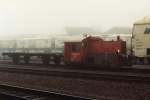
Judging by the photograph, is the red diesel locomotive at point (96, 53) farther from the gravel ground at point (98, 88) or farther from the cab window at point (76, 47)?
the gravel ground at point (98, 88)

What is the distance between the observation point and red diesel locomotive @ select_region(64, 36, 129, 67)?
22022 millimetres

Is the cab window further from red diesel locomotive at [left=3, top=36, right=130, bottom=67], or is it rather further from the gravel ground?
the gravel ground

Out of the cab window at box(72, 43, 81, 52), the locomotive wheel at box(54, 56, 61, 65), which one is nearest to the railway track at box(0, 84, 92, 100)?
the cab window at box(72, 43, 81, 52)

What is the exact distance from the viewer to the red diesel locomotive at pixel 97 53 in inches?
867

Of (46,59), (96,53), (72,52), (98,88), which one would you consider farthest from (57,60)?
(98,88)

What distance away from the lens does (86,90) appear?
12.7 m

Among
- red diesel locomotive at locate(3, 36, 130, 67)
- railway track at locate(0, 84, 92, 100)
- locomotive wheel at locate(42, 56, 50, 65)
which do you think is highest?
red diesel locomotive at locate(3, 36, 130, 67)

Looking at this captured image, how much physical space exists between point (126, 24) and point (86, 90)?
142 feet

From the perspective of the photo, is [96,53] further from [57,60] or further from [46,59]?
[46,59]

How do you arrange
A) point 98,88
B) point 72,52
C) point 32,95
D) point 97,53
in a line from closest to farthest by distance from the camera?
point 32,95, point 98,88, point 97,53, point 72,52

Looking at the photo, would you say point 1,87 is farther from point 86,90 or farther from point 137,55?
point 137,55

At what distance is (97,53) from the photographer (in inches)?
904

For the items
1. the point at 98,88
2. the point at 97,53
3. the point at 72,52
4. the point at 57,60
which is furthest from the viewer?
the point at 57,60

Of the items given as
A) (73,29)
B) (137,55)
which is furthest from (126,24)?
(137,55)
